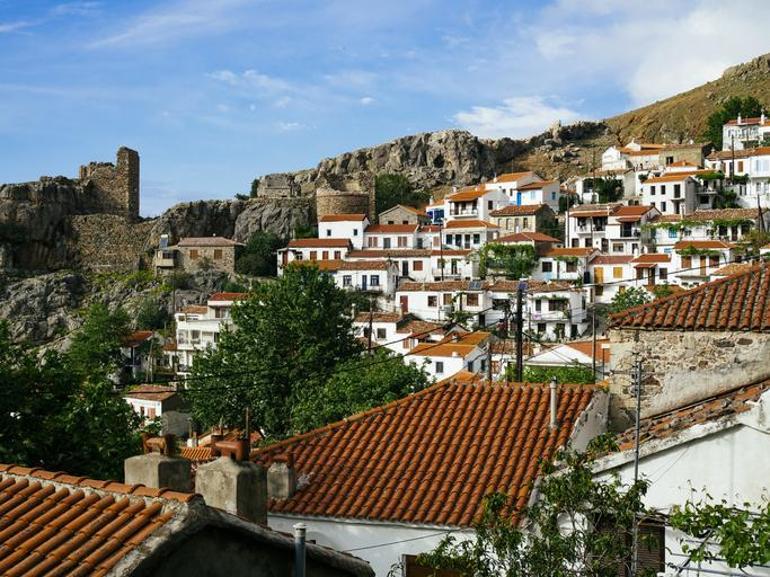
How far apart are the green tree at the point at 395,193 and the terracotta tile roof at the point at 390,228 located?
12609mm

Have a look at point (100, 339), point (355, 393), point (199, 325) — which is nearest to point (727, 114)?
point (199, 325)

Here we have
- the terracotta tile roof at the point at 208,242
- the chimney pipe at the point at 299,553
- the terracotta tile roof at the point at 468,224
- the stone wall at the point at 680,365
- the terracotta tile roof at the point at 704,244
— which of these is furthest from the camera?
the terracotta tile roof at the point at 208,242

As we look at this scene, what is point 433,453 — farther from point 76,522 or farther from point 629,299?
point 629,299

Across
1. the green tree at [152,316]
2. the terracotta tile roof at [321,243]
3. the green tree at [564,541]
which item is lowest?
the green tree at [152,316]

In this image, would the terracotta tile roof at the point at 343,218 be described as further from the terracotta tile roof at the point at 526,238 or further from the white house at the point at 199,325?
the white house at the point at 199,325

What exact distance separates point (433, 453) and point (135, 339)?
53.3 m

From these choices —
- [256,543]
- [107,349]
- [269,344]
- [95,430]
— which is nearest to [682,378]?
[256,543]

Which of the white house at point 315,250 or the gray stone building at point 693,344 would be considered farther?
the white house at point 315,250

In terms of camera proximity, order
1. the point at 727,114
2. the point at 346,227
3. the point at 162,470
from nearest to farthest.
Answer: the point at 162,470 < the point at 346,227 < the point at 727,114

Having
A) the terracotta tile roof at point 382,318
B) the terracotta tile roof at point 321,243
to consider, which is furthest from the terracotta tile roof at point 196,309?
the terracotta tile roof at point 382,318

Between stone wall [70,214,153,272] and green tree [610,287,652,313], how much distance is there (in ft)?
147

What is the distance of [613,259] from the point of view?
62.5 metres

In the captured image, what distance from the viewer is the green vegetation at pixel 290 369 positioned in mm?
29094

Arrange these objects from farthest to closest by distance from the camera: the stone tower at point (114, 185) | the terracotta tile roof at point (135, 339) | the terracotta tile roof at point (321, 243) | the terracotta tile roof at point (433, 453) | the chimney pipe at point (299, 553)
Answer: the stone tower at point (114, 185) < the terracotta tile roof at point (321, 243) < the terracotta tile roof at point (135, 339) < the terracotta tile roof at point (433, 453) < the chimney pipe at point (299, 553)
